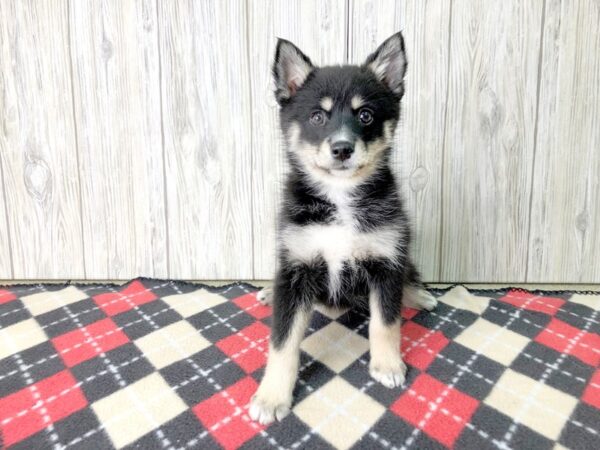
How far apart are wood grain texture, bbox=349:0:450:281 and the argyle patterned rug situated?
49 centimetres

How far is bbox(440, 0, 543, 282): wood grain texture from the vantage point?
1814 mm

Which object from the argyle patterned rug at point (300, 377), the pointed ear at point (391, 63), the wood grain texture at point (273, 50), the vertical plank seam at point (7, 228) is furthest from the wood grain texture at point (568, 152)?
the vertical plank seam at point (7, 228)

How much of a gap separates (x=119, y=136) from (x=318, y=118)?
1123 millimetres

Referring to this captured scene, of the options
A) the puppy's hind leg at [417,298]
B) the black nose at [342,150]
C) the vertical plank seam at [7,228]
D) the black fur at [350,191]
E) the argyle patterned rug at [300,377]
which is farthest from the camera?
the vertical plank seam at [7,228]

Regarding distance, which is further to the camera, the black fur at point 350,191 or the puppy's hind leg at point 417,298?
the puppy's hind leg at point 417,298

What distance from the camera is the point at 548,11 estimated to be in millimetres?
1786

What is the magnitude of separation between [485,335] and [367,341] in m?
0.49

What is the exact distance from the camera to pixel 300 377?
52.8 inches

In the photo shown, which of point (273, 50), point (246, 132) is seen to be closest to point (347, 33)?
point (273, 50)

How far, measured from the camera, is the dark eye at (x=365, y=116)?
4.51ft

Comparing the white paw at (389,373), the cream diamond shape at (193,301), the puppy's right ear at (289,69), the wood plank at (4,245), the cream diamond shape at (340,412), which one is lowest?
Answer: the cream diamond shape at (340,412)

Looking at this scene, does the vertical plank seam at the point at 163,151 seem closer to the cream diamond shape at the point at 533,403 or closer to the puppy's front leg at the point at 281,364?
the puppy's front leg at the point at 281,364

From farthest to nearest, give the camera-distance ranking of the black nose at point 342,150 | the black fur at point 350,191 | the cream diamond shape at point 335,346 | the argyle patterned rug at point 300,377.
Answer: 1. the cream diamond shape at point 335,346
2. the black fur at point 350,191
3. the black nose at point 342,150
4. the argyle patterned rug at point 300,377

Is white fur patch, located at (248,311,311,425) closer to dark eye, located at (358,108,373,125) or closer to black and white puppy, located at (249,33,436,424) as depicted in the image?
black and white puppy, located at (249,33,436,424)
